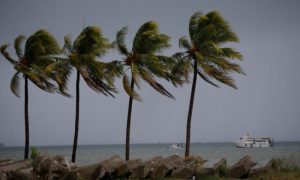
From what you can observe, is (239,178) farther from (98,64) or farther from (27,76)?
(27,76)

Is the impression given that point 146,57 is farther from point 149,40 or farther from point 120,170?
point 120,170

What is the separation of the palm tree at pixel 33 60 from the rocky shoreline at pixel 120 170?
449 inches

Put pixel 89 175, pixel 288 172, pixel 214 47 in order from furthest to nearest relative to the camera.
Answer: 1. pixel 214 47
2. pixel 288 172
3. pixel 89 175

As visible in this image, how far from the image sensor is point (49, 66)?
29172 mm

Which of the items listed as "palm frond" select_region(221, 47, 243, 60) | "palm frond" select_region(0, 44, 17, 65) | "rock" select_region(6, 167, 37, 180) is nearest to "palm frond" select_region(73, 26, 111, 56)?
"palm frond" select_region(0, 44, 17, 65)

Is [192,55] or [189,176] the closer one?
[189,176]

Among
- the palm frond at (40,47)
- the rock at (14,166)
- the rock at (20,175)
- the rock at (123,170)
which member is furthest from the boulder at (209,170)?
the palm frond at (40,47)

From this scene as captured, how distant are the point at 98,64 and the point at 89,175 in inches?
488

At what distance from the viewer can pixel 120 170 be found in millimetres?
19125

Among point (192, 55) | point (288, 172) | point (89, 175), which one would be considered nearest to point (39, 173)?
point (89, 175)

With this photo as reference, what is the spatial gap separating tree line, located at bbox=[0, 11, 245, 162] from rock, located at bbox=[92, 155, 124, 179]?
9337 millimetres

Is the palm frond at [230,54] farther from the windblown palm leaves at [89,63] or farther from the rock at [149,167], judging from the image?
the rock at [149,167]

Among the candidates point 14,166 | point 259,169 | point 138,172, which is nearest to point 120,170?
point 138,172

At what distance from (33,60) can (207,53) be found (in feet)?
39.2
